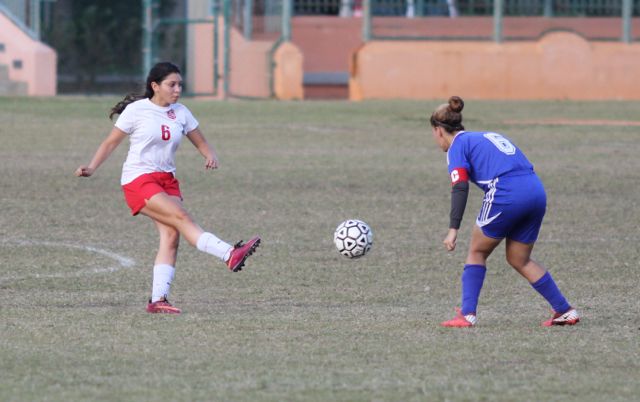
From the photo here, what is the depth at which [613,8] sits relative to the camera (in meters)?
32.2

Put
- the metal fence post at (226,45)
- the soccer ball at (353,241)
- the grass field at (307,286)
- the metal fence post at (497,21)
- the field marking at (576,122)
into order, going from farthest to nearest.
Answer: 1. the metal fence post at (497,21)
2. the metal fence post at (226,45)
3. the field marking at (576,122)
4. the soccer ball at (353,241)
5. the grass field at (307,286)

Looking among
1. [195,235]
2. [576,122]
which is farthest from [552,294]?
[576,122]

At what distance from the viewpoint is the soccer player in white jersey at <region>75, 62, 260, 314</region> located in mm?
8820

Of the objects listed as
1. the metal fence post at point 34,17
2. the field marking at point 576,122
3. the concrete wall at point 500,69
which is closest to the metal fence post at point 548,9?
the concrete wall at point 500,69

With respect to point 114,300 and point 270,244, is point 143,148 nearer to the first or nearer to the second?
point 114,300

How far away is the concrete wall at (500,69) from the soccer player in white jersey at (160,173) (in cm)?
2131

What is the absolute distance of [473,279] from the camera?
8406mm

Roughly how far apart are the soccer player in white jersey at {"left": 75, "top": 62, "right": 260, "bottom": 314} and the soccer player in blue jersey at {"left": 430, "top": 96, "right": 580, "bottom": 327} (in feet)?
4.43

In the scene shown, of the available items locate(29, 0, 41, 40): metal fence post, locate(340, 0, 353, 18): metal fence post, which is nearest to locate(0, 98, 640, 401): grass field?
locate(29, 0, 41, 40): metal fence post

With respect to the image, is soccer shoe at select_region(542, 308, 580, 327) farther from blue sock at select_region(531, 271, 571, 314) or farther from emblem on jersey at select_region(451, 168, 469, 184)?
emblem on jersey at select_region(451, 168, 469, 184)

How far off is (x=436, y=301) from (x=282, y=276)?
1.46 m

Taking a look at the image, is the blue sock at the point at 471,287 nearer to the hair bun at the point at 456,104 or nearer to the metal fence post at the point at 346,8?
the hair bun at the point at 456,104

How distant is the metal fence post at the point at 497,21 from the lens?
30406mm

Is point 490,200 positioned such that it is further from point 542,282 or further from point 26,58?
point 26,58
